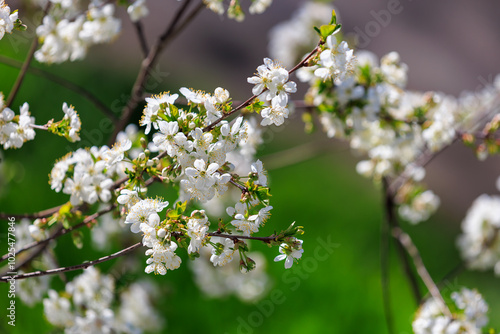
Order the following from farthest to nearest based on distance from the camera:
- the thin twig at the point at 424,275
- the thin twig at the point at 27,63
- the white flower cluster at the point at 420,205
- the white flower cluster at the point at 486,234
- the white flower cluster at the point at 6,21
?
the white flower cluster at the point at 486,234, the white flower cluster at the point at 420,205, the thin twig at the point at 424,275, the thin twig at the point at 27,63, the white flower cluster at the point at 6,21

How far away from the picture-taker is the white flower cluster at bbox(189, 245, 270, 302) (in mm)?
2309

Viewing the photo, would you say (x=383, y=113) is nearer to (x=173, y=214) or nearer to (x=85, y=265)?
(x=173, y=214)

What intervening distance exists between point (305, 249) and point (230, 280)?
2.55 ft

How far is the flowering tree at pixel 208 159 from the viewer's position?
1.02 metres

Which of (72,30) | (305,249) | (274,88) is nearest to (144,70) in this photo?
(72,30)

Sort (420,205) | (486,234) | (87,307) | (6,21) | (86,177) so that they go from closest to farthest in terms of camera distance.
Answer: (6,21) < (86,177) < (87,307) < (420,205) < (486,234)

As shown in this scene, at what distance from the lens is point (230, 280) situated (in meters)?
2.32

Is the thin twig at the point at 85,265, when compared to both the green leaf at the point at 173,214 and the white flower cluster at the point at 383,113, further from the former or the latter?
the white flower cluster at the point at 383,113

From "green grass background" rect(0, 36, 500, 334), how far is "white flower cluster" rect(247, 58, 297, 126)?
3.96 ft

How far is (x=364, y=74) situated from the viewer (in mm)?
1637

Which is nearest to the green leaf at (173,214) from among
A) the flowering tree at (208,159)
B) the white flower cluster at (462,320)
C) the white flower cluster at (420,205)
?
the flowering tree at (208,159)

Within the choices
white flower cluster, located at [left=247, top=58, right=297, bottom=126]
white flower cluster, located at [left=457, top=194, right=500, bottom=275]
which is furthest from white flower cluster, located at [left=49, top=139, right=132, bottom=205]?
white flower cluster, located at [left=457, top=194, right=500, bottom=275]

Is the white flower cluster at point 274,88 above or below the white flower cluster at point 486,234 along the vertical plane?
above

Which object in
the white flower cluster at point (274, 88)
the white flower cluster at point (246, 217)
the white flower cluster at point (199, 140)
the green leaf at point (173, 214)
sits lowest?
the green leaf at point (173, 214)
